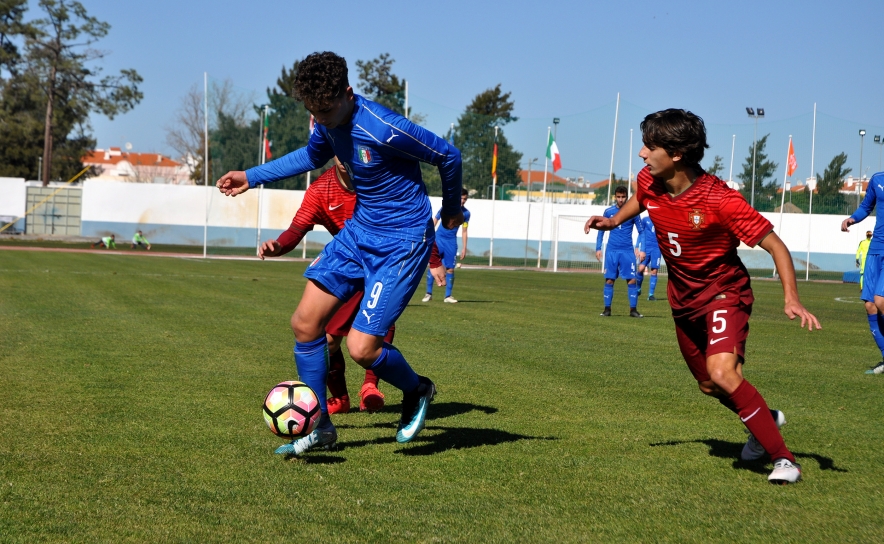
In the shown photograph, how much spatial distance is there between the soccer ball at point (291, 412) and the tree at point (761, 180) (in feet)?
124

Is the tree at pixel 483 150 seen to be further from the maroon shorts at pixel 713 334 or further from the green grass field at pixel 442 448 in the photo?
the maroon shorts at pixel 713 334

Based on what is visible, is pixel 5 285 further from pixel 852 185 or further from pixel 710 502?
pixel 852 185

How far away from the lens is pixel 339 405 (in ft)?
21.2

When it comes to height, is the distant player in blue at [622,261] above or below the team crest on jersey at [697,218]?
below

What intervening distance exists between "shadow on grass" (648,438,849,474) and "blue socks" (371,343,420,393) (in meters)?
1.52

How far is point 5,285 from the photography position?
16828 millimetres

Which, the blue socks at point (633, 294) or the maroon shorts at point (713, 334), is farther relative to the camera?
the blue socks at point (633, 294)

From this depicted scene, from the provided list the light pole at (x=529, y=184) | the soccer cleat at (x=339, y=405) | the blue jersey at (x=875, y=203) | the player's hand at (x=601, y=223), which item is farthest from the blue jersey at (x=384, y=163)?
the light pole at (x=529, y=184)

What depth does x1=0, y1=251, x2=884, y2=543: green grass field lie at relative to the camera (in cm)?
376

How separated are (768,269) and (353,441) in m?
36.9

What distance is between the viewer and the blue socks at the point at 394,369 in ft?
16.6

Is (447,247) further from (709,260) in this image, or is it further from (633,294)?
(709,260)

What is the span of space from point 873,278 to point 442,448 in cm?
622

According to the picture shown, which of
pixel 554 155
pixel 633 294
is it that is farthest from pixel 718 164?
pixel 633 294
